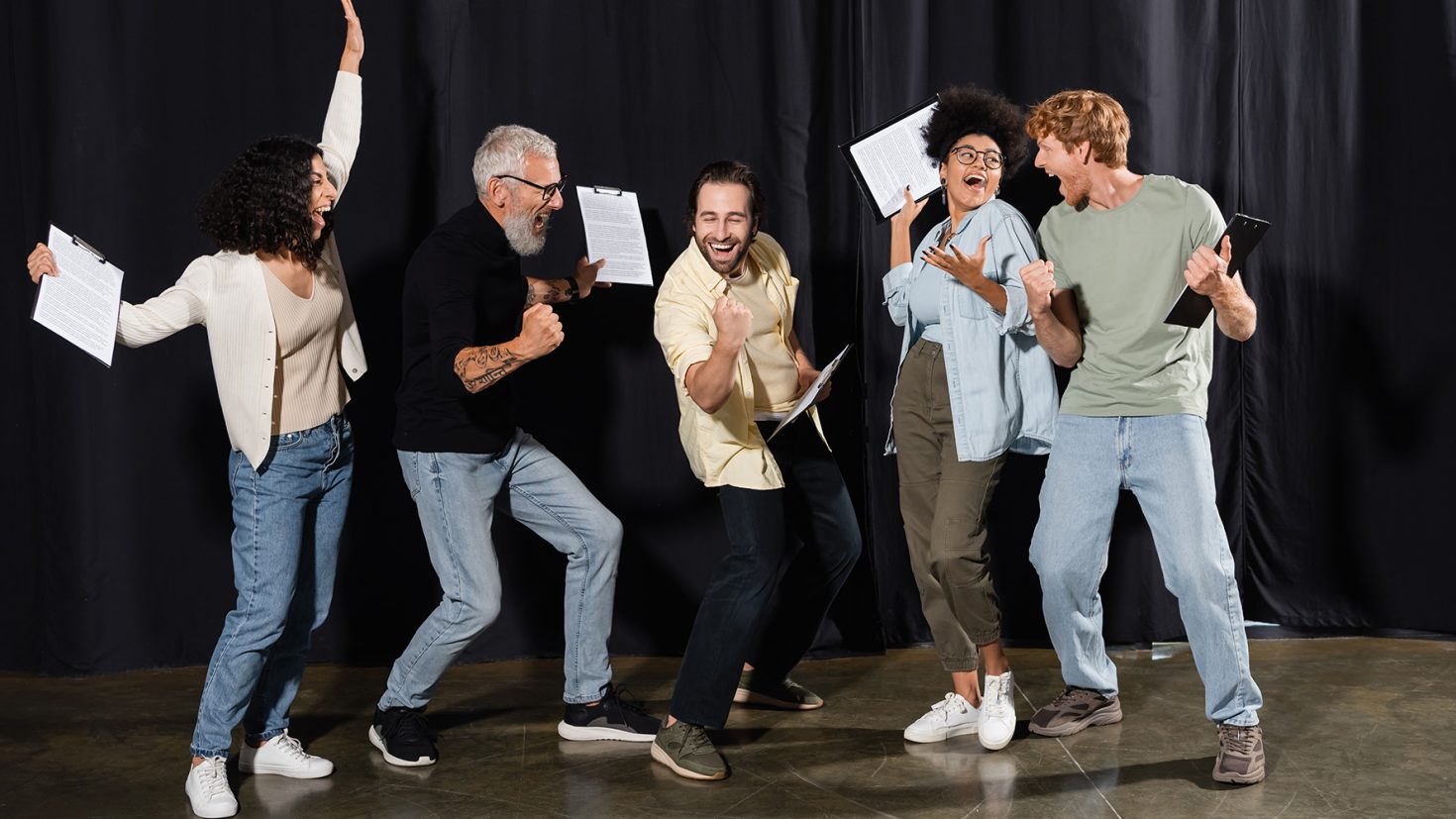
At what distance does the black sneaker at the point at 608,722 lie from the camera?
11.5 feet

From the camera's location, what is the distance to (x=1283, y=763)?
3225 millimetres

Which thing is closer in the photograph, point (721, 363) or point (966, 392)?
point (721, 363)

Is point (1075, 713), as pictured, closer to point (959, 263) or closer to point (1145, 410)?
point (1145, 410)

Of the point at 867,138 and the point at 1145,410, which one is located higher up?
the point at 867,138

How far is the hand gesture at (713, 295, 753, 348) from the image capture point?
2834 mm

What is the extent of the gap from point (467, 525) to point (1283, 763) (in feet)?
6.86

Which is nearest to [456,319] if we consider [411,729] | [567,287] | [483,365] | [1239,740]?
[483,365]

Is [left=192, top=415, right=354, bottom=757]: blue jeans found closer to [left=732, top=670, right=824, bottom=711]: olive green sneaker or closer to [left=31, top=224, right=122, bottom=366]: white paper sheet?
[left=31, top=224, right=122, bottom=366]: white paper sheet

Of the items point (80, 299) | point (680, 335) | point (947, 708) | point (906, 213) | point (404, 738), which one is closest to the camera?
point (80, 299)

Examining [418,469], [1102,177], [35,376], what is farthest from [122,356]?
[1102,177]

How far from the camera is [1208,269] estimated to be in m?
2.87

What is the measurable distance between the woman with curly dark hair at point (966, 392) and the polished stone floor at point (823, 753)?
0.76 feet

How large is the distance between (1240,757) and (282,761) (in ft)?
7.61

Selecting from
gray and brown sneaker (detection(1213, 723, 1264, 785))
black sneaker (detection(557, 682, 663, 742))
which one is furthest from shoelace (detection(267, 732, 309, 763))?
gray and brown sneaker (detection(1213, 723, 1264, 785))
